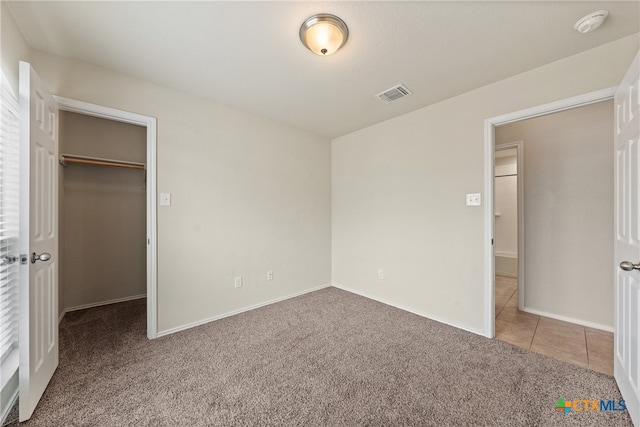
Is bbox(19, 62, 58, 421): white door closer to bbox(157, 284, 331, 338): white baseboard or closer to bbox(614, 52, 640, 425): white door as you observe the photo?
bbox(157, 284, 331, 338): white baseboard

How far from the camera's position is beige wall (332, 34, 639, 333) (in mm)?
1995

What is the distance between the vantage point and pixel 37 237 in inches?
58.7

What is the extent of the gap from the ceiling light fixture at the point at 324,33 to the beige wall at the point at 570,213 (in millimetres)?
2683

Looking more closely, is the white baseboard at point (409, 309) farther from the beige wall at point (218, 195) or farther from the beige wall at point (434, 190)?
the beige wall at point (218, 195)

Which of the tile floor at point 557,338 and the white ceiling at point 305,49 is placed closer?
the white ceiling at point 305,49

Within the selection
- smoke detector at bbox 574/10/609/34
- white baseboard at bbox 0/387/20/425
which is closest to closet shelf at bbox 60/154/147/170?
white baseboard at bbox 0/387/20/425

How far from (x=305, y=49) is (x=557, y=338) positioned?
337cm

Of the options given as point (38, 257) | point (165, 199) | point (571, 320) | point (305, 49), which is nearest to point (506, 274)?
point (571, 320)

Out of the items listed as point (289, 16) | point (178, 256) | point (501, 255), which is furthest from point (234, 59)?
point (501, 255)

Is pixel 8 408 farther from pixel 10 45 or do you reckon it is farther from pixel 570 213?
pixel 570 213

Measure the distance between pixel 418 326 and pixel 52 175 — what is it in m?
3.36

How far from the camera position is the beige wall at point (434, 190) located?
200cm

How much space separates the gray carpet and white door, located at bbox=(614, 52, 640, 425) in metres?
0.21

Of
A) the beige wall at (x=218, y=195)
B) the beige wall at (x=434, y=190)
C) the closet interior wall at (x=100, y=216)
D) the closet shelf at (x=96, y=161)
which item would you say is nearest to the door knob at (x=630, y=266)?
the beige wall at (x=434, y=190)
